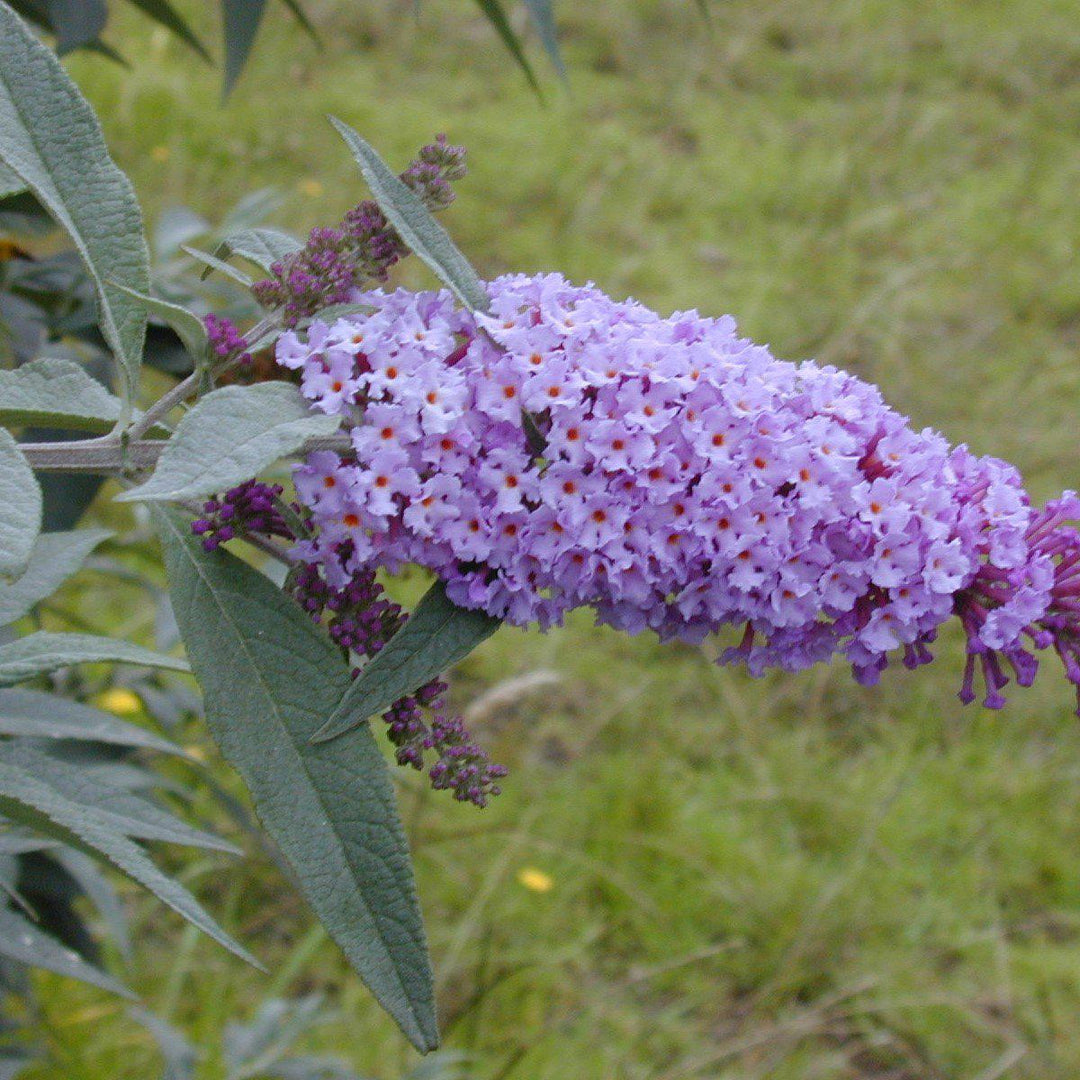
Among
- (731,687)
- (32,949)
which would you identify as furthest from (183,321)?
(731,687)

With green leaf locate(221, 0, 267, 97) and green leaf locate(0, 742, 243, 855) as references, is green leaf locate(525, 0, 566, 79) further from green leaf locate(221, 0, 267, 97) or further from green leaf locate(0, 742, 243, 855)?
green leaf locate(0, 742, 243, 855)

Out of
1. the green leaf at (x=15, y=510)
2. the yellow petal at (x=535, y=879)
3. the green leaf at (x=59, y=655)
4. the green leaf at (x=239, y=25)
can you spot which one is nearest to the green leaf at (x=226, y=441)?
the green leaf at (x=15, y=510)

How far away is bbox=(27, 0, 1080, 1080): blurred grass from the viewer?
2.05 metres

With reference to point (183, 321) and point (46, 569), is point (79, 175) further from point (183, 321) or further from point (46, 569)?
point (46, 569)

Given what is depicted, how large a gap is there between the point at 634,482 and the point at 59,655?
1.39 ft

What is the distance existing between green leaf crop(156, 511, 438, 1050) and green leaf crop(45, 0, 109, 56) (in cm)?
77

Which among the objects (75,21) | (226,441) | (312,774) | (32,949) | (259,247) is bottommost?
(32,949)

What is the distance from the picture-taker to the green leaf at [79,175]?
0.75 m

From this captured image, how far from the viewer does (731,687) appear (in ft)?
8.66

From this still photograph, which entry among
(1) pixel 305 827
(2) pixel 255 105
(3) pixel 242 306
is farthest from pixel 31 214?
(2) pixel 255 105

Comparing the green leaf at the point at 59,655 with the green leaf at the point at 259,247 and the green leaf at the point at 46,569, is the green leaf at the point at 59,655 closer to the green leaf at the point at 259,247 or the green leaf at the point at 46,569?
the green leaf at the point at 46,569

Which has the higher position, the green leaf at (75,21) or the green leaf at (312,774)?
the green leaf at (75,21)

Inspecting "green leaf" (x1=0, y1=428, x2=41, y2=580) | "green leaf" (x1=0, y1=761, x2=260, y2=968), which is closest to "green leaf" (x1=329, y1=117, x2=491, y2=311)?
"green leaf" (x1=0, y1=428, x2=41, y2=580)

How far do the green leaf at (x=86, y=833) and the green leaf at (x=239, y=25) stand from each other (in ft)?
2.70
